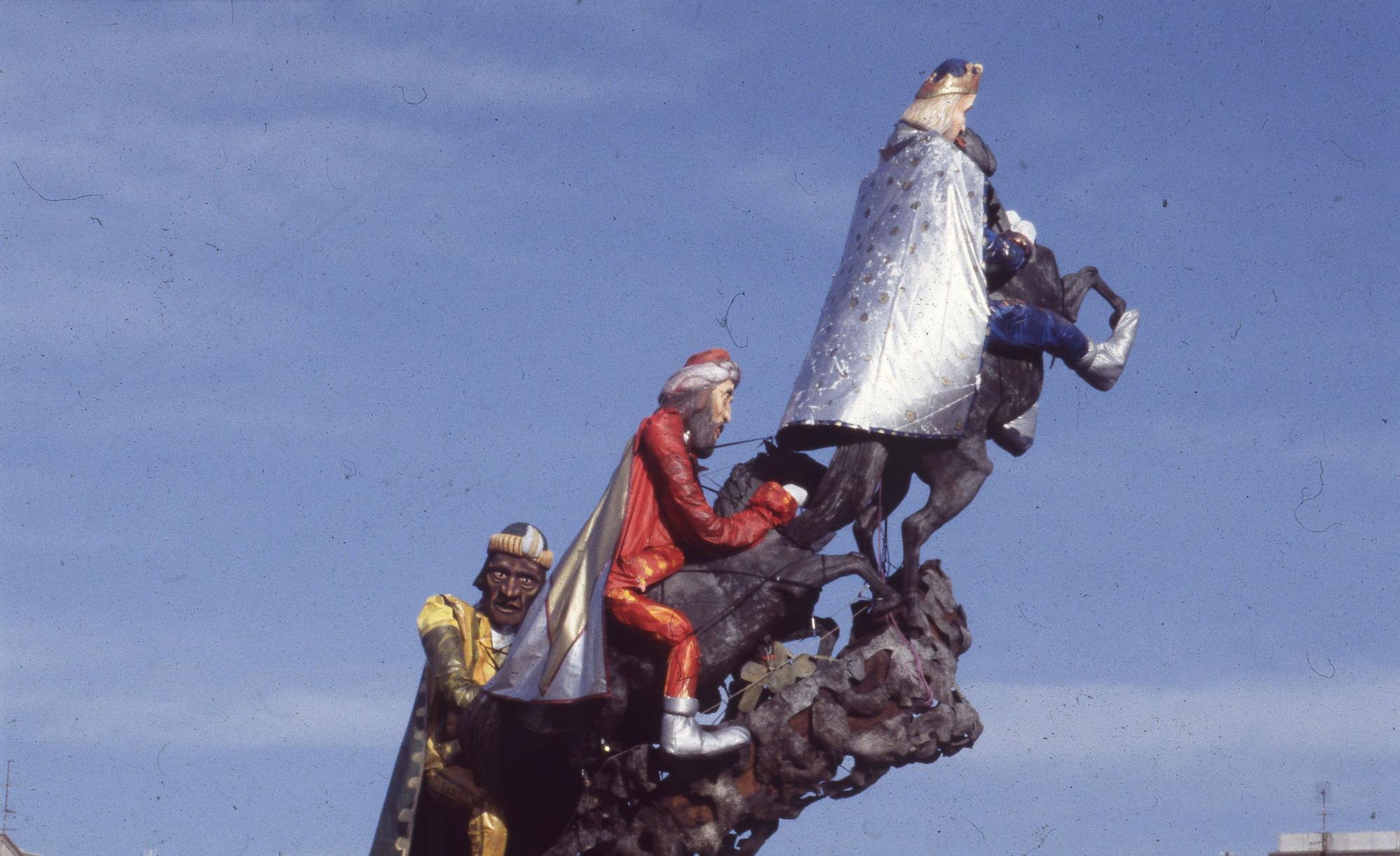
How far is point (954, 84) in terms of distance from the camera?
16750 millimetres

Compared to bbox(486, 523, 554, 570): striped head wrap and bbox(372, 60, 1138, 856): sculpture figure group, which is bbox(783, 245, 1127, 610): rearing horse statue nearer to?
bbox(372, 60, 1138, 856): sculpture figure group

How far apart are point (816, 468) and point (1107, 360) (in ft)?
7.56

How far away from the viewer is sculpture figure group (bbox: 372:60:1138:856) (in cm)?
1542

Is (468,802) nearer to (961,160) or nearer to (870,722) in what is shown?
(870,722)

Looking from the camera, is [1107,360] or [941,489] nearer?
[941,489]

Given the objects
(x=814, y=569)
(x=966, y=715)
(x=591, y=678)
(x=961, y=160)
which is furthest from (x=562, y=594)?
(x=961, y=160)

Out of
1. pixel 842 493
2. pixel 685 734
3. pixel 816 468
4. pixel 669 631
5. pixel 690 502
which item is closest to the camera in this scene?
pixel 685 734

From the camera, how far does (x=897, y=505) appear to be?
53.9 feet

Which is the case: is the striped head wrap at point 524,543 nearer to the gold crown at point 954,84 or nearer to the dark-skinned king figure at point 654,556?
the dark-skinned king figure at point 654,556

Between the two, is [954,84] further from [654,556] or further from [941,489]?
[654,556]

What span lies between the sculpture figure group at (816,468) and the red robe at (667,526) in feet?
0.04

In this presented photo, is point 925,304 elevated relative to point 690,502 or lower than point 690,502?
elevated

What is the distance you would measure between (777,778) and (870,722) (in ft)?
2.36

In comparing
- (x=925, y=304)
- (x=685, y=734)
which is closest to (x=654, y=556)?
(x=685, y=734)
